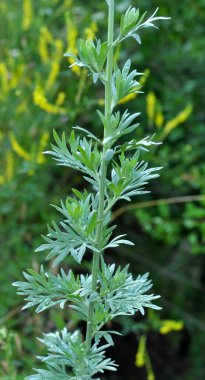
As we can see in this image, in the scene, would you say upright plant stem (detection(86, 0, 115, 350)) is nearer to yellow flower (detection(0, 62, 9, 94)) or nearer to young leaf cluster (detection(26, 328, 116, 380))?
young leaf cluster (detection(26, 328, 116, 380))

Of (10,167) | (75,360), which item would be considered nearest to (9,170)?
(10,167)

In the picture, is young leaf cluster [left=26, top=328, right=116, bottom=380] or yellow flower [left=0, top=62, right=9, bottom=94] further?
yellow flower [left=0, top=62, right=9, bottom=94]

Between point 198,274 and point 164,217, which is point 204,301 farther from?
point 164,217

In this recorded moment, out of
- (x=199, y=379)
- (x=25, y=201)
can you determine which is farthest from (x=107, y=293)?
(x=199, y=379)


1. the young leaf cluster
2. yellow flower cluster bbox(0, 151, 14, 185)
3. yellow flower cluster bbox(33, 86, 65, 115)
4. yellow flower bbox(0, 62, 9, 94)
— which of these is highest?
yellow flower bbox(0, 62, 9, 94)

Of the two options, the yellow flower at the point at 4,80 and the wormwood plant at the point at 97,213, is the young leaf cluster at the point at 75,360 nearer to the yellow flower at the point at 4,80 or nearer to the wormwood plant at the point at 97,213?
the wormwood plant at the point at 97,213

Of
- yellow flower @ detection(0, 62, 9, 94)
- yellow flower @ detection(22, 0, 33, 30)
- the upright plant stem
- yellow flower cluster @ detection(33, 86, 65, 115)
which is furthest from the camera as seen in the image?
yellow flower @ detection(22, 0, 33, 30)

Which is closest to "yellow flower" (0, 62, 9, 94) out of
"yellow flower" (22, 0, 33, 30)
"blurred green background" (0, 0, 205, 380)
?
"blurred green background" (0, 0, 205, 380)

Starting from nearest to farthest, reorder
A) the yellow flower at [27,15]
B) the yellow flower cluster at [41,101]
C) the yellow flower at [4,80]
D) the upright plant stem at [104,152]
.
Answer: the upright plant stem at [104,152] < the yellow flower cluster at [41,101] < the yellow flower at [4,80] < the yellow flower at [27,15]

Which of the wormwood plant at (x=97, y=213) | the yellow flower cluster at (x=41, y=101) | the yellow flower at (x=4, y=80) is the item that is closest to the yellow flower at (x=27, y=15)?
the yellow flower at (x=4, y=80)
